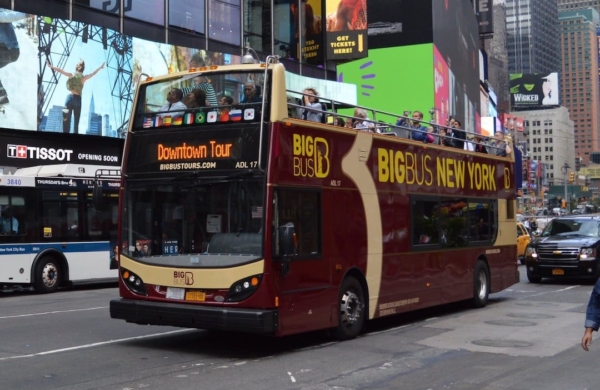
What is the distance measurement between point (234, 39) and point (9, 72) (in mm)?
11996

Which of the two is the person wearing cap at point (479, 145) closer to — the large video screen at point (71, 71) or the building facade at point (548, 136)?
the large video screen at point (71, 71)

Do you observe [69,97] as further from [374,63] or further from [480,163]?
[374,63]

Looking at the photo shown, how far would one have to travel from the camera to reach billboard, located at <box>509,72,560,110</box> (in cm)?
18112

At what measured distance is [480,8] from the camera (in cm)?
11838

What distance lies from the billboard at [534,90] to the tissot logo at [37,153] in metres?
164

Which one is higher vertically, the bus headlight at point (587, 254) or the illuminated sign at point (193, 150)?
the illuminated sign at point (193, 150)

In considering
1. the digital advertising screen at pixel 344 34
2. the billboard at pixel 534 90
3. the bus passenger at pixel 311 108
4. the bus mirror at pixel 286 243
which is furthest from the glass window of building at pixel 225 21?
the billboard at pixel 534 90

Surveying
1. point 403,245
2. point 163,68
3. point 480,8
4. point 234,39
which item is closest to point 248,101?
point 403,245

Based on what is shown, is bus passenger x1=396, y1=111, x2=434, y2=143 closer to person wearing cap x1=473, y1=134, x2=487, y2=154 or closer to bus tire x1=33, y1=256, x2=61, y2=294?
person wearing cap x1=473, y1=134, x2=487, y2=154

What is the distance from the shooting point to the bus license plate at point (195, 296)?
1004 cm

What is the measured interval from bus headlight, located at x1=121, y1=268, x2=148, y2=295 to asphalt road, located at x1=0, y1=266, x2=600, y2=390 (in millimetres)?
802

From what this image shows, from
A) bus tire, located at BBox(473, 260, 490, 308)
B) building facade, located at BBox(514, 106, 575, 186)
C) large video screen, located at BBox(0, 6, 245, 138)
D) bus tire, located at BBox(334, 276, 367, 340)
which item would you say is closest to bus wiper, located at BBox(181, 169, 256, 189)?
bus tire, located at BBox(334, 276, 367, 340)

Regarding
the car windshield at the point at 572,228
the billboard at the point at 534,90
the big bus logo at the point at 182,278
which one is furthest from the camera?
the billboard at the point at 534,90

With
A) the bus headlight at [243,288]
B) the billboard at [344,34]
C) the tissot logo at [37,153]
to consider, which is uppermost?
the billboard at [344,34]
